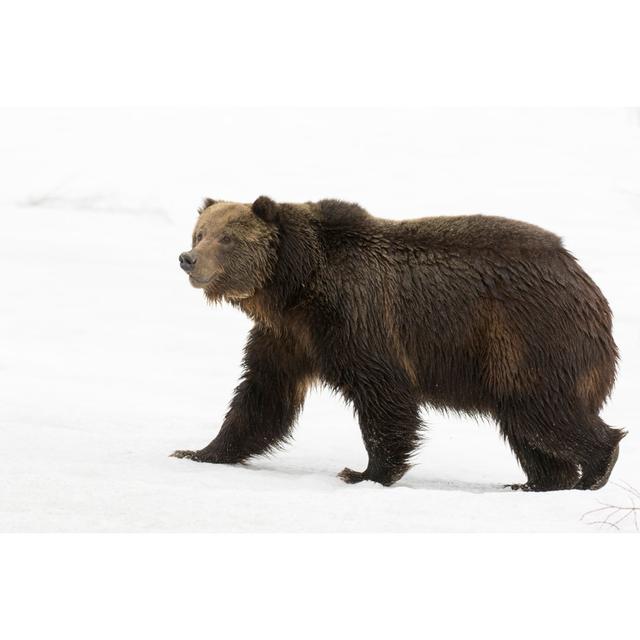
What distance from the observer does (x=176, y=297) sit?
16.3 meters

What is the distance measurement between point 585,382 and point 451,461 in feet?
7.33

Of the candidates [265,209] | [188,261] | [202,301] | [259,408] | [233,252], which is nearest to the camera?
[188,261]

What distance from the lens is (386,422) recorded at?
25.8 feet

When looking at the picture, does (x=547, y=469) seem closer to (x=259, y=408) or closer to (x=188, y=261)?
(x=259, y=408)

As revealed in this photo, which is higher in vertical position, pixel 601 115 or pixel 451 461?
pixel 601 115

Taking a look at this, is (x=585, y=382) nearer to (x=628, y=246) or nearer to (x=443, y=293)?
(x=443, y=293)

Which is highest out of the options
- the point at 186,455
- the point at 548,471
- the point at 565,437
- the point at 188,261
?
the point at 188,261

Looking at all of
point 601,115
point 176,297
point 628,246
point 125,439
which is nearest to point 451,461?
point 125,439

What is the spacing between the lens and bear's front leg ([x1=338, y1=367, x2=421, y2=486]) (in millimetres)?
7875

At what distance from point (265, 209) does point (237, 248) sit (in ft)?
1.24

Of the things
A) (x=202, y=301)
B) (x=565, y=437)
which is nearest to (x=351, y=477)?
(x=565, y=437)

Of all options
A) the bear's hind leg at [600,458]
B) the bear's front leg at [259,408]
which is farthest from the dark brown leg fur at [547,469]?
the bear's front leg at [259,408]

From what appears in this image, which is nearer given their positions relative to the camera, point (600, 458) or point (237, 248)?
point (600, 458)

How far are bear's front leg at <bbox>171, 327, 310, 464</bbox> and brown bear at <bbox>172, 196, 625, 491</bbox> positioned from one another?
0.29 meters
